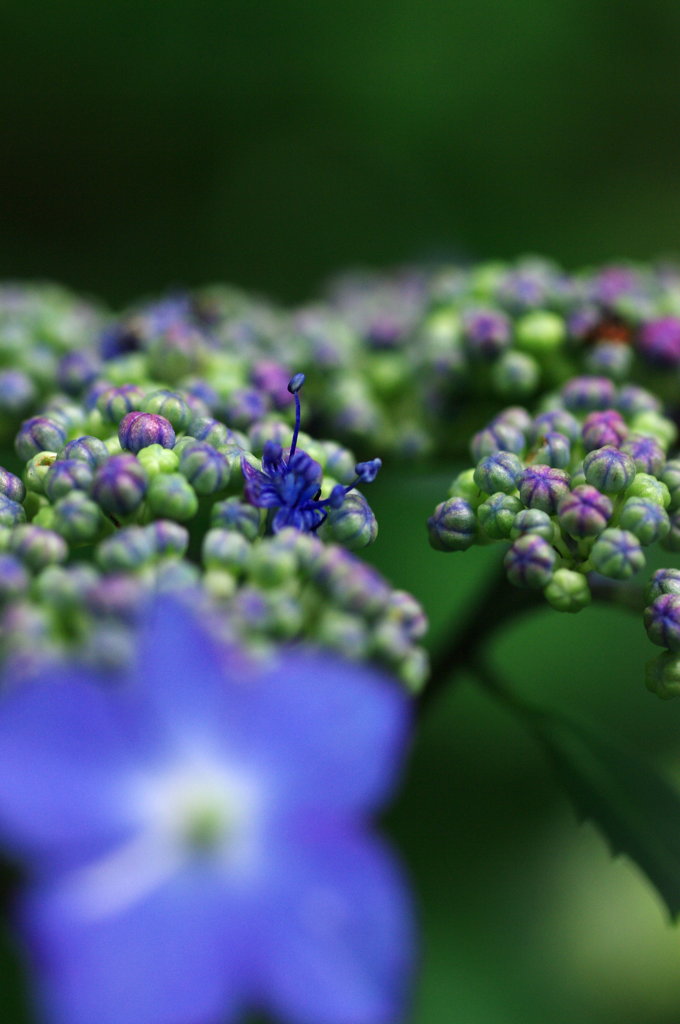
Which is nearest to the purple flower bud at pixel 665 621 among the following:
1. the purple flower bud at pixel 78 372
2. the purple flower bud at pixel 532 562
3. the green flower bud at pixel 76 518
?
the purple flower bud at pixel 532 562

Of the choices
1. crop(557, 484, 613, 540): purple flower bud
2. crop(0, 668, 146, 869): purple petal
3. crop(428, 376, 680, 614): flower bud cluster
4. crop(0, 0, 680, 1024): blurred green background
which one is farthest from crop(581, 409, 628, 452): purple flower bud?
crop(0, 0, 680, 1024): blurred green background

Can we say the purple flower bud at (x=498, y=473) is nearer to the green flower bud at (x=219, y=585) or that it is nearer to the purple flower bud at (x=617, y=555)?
the purple flower bud at (x=617, y=555)

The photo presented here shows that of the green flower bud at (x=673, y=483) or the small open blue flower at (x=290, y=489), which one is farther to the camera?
the green flower bud at (x=673, y=483)

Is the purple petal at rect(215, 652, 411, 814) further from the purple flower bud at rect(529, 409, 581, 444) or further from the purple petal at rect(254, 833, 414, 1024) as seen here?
the purple flower bud at rect(529, 409, 581, 444)

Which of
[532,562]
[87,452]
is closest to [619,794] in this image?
[532,562]

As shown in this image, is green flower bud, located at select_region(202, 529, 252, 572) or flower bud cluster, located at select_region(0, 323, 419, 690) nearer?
flower bud cluster, located at select_region(0, 323, 419, 690)

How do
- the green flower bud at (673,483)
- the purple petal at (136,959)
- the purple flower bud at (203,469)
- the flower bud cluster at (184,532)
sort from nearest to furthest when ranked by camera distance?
the purple petal at (136,959) < the flower bud cluster at (184,532) < the purple flower bud at (203,469) < the green flower bud at (673,483)

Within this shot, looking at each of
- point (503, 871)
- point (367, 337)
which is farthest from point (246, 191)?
point (503, 871)
